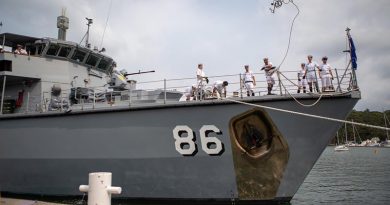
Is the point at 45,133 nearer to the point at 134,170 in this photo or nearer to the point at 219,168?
the point at 134,170

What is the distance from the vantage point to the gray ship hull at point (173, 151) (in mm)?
7629

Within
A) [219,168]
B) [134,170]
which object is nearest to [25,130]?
[134,170]

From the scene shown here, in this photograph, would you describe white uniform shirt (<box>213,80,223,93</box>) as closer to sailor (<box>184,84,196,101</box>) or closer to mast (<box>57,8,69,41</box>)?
sailor (<box>184,84,196,101</box>)

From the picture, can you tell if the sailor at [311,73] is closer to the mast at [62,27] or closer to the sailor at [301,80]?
the sailor at [301,80]

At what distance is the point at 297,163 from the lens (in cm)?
765

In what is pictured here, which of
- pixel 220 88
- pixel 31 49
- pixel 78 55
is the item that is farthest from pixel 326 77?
pixel 31 49

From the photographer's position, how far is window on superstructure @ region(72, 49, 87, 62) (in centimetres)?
1166

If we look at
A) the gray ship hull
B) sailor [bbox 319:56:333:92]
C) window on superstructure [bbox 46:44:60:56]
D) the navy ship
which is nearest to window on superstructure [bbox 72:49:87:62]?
window on superstructure [bbox 46:44:60:56]

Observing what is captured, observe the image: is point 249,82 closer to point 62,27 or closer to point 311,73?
point 311,73

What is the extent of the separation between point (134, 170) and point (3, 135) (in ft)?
15.2

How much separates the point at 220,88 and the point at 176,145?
1872 mm

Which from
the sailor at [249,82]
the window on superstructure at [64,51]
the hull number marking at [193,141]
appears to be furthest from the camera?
the window on superstructure at [64,51]

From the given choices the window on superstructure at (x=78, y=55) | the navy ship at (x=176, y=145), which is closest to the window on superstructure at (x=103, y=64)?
the window on superstructure at (x=78, y=55)

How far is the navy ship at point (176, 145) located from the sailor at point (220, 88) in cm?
25
